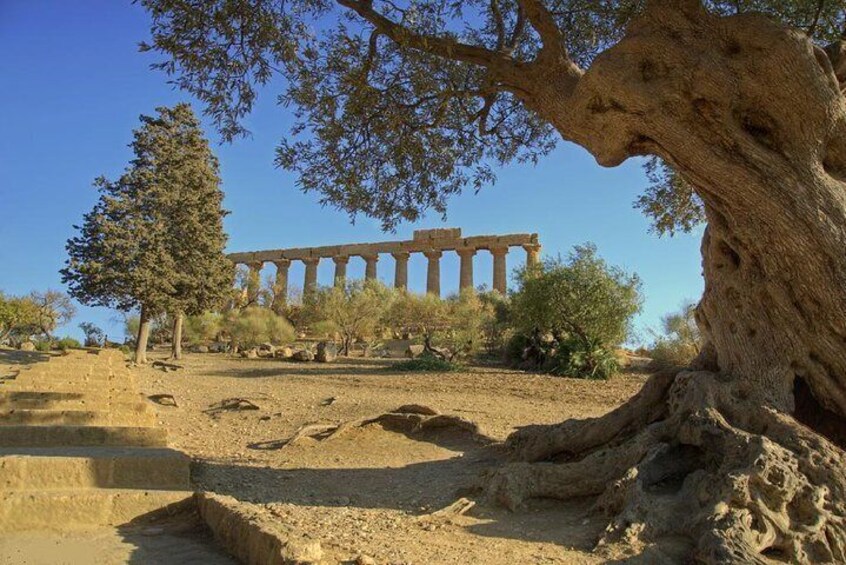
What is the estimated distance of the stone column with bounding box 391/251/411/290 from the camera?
165 ft

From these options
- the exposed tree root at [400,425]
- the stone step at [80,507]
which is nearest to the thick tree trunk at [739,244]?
the stone step at [80,507]

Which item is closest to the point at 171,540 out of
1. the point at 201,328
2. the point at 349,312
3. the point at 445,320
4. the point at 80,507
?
the point at 80,507

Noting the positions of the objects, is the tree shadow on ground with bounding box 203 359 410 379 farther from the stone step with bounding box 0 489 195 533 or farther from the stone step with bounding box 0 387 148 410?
the stone step with bounding box 0 489 195 533

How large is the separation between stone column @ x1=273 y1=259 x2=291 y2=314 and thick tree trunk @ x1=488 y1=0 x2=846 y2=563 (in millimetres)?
40796

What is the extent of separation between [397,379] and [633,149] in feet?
39.8

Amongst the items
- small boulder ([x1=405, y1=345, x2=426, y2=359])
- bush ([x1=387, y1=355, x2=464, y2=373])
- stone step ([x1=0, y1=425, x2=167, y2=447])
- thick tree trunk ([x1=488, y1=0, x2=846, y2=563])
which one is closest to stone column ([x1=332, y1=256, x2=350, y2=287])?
small boulder ([x1=405, y1=345, x2=426, y2=359])

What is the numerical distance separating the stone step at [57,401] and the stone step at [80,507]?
353 centimetres

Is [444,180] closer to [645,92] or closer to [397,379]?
[645,92]

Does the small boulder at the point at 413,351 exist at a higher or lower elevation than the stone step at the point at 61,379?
higher

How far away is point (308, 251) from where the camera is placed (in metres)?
55.8

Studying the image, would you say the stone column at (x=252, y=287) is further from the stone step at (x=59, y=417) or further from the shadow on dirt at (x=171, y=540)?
the shadow on dirt at (x=171, y=540)

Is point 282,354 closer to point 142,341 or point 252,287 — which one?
point 142,341

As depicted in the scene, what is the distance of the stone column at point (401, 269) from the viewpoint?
50.3 m

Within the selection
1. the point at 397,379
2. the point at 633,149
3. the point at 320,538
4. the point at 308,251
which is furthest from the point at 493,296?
the point at 320,538
